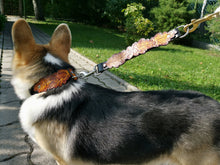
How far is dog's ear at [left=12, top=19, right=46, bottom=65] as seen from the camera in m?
1.56

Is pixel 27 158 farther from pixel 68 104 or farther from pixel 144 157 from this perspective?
pixel 144 157

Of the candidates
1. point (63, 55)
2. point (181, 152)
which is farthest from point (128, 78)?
point (181, 152)

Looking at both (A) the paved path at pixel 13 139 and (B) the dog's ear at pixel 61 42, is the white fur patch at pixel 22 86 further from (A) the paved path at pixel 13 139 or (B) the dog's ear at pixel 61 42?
(A) the paved path at pixel 13 139

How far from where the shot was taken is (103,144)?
1.61 m

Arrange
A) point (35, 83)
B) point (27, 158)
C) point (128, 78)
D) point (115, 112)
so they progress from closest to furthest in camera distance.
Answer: point (115, 112) < point (35, 83) < point (27, 158) < point (128, 78)

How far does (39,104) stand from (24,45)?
23.2 inches

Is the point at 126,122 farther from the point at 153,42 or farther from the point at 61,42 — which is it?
the point at 61,42

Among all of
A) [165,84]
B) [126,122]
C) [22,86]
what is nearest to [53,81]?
[22,86]

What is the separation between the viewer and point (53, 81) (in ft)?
5.73

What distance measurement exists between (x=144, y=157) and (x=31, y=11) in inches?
1271

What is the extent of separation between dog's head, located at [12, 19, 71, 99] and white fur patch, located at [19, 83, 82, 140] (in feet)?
0.47

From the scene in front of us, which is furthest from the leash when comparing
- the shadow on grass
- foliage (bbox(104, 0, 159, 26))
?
foliage (bbox(104, 0, 159, 26))

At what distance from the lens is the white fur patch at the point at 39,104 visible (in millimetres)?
1740

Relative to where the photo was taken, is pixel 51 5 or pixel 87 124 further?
pixel 51 5
